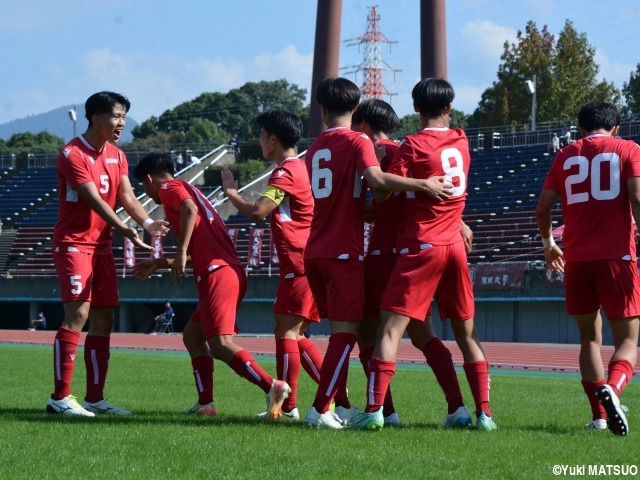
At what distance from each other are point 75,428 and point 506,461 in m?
2.95

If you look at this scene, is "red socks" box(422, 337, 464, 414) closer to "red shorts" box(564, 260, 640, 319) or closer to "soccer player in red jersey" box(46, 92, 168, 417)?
"red shorts" box(564, 260, 640, 319)

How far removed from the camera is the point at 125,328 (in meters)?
41.4

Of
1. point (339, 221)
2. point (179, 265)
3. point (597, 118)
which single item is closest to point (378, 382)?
point (339, 221)

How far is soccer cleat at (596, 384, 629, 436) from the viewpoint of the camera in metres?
6.66

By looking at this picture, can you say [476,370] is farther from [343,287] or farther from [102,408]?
A: [102,408]

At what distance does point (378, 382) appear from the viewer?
6883mm

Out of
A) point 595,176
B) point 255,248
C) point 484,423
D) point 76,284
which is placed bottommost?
point 484,423

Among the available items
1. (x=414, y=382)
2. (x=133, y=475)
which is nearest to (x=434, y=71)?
(x=414, y=382)

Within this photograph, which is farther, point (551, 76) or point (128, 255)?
point (551, 76)

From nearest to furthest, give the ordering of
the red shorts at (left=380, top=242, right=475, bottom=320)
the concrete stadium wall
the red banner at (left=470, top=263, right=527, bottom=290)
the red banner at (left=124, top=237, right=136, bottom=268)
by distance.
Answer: the red shorts at (left=380, top=242, right=475, bottom=320)
the concrete stadium wall
the red banner at (left=470, top=263, right=527, bottom=290)
the red banner at (left=124, top=237, right=136, bottom=268)

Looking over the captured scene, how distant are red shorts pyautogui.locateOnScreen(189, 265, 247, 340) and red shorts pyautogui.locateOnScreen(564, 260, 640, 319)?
2.41m

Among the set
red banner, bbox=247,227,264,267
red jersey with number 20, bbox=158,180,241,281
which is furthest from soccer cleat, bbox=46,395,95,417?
red banner, bbox=247,227,264,267

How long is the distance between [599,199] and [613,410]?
1.53 meters

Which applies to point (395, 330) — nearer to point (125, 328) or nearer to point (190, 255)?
point (190, 255)
